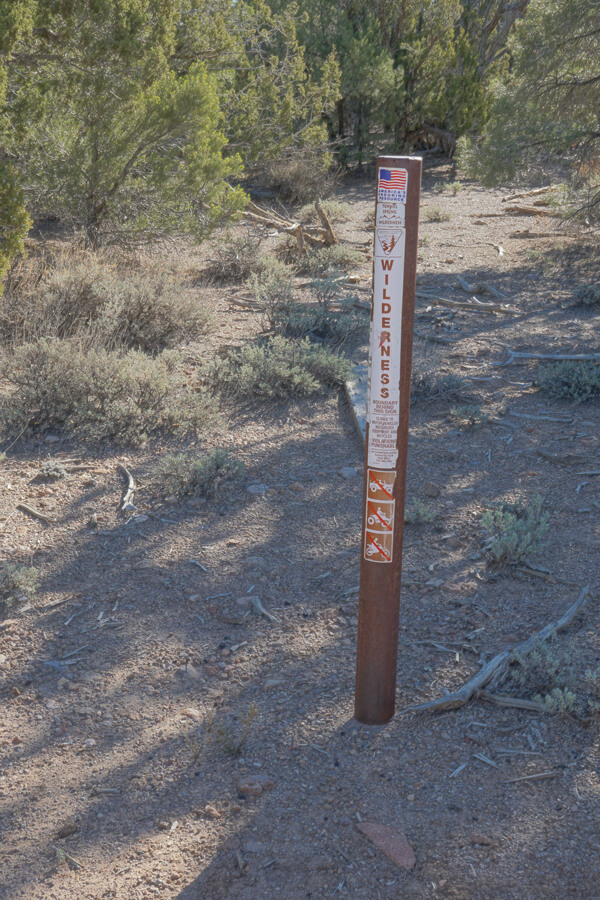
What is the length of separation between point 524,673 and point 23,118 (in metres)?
6.23

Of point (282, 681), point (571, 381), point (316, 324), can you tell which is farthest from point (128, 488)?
point (571, 381)

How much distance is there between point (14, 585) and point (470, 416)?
10.4 feet

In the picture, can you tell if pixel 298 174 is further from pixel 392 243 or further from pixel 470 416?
pixel 392 243

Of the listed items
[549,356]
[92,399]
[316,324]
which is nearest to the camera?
[92,399]

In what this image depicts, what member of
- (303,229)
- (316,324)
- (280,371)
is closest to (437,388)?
(280,371)

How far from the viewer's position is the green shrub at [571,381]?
5582mm

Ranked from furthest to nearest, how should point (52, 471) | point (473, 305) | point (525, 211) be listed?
1. point (525, 211)
2. point (473, 305)
3. point (52, 471)

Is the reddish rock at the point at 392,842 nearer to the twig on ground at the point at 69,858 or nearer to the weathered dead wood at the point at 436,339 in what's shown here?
the twig on ground at the point at 69,858

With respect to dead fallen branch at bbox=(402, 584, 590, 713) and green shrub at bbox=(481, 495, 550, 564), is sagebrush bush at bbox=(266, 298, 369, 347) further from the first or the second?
dead fallen branch at bbox=(402, 584, 590, 713)

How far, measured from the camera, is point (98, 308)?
6254mm

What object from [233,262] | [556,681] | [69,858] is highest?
[233,262]

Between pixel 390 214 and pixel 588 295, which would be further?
pixel 588 295

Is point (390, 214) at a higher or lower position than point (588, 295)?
higher

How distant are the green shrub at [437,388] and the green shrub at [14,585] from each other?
3.14 metres
